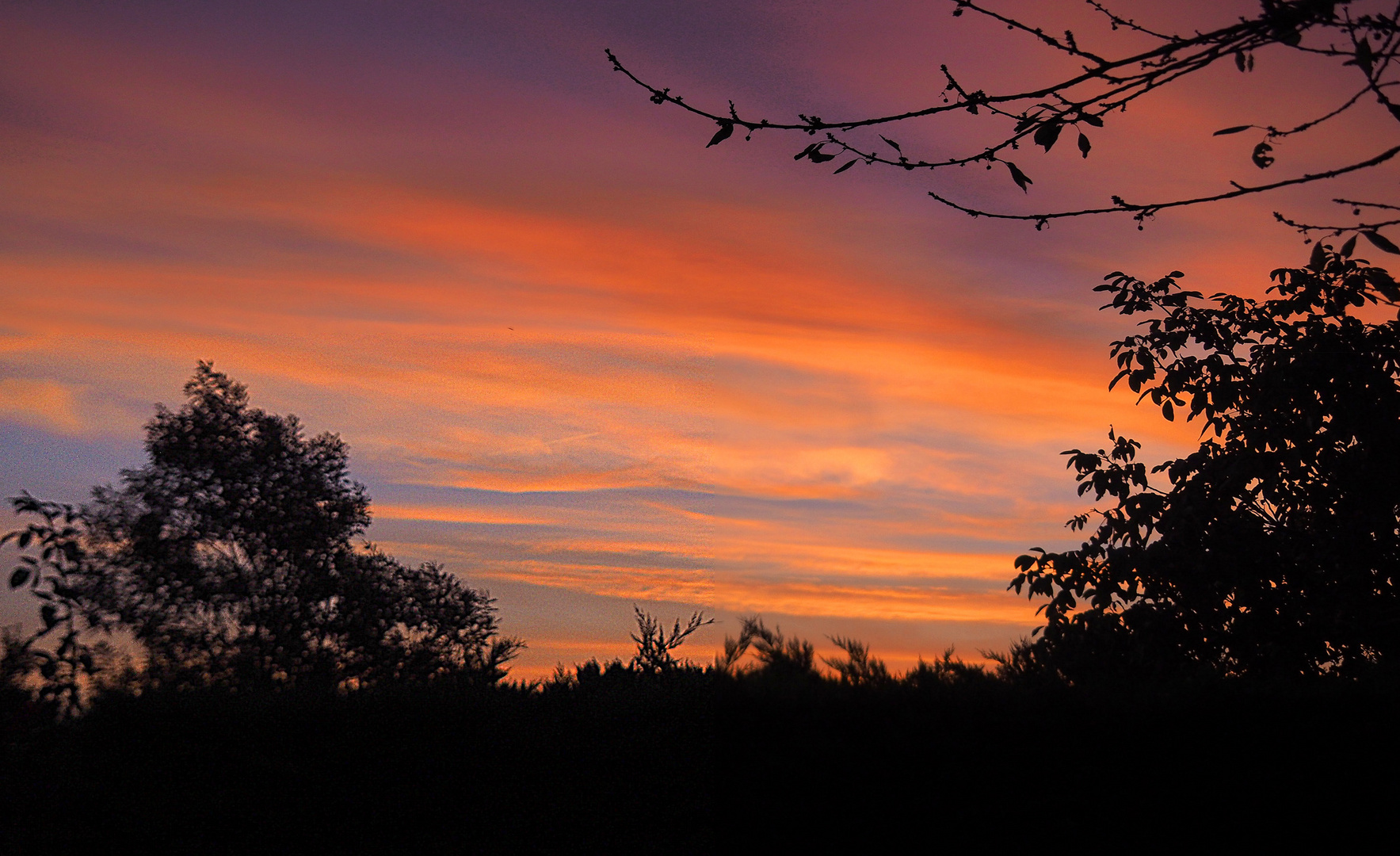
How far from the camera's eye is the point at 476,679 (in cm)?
652

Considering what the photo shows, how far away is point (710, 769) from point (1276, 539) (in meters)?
7.44

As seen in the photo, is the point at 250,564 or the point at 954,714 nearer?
the point at 954,714

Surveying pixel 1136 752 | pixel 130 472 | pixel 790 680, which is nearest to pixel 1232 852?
pixel 1136 752

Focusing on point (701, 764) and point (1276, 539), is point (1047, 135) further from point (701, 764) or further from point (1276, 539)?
point (1276, 539)

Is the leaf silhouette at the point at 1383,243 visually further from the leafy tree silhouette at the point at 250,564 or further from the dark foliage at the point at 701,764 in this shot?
the leafy tree silhouette at the point at 250,564

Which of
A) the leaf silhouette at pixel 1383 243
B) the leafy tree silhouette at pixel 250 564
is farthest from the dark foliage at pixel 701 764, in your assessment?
the leafy tree silhouette at pixel 250 564

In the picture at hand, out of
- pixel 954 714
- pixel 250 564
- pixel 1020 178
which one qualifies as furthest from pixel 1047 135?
pixel 250 564

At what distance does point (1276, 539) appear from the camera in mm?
9422

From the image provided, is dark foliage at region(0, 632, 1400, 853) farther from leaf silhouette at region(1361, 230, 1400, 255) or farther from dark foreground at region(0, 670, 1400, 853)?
leaf silhouette at region(1361, 230, 1400, 255)

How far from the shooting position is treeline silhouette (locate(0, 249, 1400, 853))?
5.01 m

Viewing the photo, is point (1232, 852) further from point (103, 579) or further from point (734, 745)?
point (103, 579)

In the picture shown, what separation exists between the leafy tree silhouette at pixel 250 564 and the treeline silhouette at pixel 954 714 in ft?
42.7

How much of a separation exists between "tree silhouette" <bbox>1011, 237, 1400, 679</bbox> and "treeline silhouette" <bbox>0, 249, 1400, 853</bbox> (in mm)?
34

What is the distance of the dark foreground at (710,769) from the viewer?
4930mm
